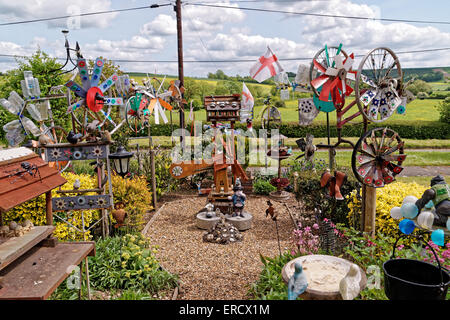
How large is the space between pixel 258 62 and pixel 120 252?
4.64 m

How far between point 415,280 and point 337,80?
7.71 feet

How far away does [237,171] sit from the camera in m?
8.39

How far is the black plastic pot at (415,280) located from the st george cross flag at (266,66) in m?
4.83

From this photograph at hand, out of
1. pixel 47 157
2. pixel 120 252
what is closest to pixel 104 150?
pixel 47 157

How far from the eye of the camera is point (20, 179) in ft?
12.4

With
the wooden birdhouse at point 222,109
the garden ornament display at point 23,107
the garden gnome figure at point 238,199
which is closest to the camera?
the garden ornament display at point 23,107

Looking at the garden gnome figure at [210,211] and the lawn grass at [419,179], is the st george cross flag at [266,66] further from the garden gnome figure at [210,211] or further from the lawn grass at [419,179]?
the lawn grass at [419,179]

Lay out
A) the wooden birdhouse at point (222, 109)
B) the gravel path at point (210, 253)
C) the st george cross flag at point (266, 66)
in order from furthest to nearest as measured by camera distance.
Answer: the wooden birdhouse at point (222, 109)
the st george cross flag at point (266, 66)
the gravel path at point (210, 253)

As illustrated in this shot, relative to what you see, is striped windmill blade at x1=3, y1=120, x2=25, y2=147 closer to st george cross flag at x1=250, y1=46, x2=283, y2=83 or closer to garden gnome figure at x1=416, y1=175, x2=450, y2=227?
st george cross flag at x1=250, y1=46, x2=283, y2=83

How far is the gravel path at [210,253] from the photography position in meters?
5.01

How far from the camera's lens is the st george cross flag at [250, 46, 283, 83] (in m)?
7.05

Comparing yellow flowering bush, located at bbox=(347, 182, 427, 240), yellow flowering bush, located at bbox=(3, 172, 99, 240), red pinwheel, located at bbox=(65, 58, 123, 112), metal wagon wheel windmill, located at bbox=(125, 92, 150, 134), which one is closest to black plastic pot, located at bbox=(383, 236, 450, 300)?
yellow flowering bush, located at bbox=(347, 182, 427, 240)

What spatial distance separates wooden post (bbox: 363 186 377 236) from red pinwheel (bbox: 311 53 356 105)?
141cm

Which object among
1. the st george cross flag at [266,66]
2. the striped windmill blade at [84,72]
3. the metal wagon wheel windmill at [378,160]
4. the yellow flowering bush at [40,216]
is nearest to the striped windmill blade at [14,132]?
the yellow flowering bush at [40,216]
